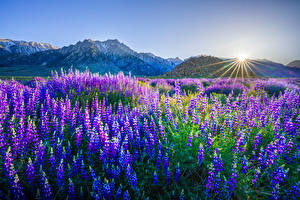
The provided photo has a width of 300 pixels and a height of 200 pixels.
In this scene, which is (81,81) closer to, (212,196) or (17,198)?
(17,198)

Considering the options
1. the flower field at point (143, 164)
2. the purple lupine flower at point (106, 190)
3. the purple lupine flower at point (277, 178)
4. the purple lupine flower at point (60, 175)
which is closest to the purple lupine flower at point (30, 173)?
the flower field at point (143, 164)

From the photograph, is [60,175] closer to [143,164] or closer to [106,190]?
[106,190]

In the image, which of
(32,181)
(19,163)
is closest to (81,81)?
(19,163)

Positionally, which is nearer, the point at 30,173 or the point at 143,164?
the point at 30,173

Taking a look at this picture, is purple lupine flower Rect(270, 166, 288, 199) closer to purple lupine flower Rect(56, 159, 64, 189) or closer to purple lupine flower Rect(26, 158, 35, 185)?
purple lupine flower Rect(56, 159, 64, 189)

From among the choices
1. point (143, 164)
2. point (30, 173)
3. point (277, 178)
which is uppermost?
point (277, 178)

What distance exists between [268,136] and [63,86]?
19.6 ft

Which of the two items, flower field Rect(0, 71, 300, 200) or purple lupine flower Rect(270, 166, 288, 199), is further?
flower field Rect(0, 71, 300, 200)

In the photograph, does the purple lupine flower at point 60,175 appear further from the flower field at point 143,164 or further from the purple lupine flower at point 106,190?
the purple lupine flower at point 106,190

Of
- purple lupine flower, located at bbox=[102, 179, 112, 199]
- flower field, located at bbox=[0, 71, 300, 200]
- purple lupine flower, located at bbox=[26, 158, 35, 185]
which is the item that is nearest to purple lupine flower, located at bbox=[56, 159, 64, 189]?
flower field, located at bbox=[0, 71, 300, 200]

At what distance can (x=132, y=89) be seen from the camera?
21.2ft

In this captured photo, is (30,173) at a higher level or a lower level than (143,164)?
higher

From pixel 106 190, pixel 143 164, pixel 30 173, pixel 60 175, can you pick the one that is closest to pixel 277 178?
pixel 143 164

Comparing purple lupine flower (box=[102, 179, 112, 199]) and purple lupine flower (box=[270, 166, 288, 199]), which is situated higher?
purple lupine flower (box=[270, 166, 288, 199])
